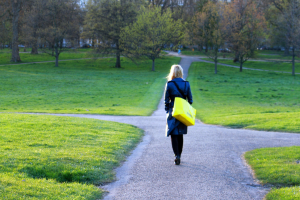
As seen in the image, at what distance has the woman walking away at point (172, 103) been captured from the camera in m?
7.07

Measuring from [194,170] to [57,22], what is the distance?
49.3 m

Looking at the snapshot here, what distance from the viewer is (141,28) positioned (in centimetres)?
4862

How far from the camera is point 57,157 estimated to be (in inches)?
268

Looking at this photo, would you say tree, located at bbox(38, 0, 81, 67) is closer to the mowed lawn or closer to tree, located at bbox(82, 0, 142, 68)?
tree, located at bbox(82, 0, 142, 68)

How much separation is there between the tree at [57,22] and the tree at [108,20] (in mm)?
2734

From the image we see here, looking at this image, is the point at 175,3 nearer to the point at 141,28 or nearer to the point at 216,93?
the point at 141,28

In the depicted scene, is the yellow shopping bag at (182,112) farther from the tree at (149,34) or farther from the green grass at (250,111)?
the tree at (149,34)

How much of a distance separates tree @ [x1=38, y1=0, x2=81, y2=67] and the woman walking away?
4401 centimetres

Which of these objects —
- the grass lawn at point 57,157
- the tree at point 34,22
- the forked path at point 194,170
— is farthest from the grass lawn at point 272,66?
the grass lawn at point 57,157

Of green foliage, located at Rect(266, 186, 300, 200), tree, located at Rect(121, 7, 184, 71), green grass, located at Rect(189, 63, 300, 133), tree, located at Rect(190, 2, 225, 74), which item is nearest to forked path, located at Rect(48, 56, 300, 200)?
green foliage, located at Rect(266, 186, 300, 200)

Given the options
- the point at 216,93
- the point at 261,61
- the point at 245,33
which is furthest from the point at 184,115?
the point at 261,61

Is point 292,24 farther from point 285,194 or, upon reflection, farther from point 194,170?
point 285,194

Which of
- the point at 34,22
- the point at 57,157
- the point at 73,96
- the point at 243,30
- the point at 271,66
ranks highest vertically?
the point at 34,22

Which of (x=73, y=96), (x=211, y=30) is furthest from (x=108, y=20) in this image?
(x=73, y=96)
